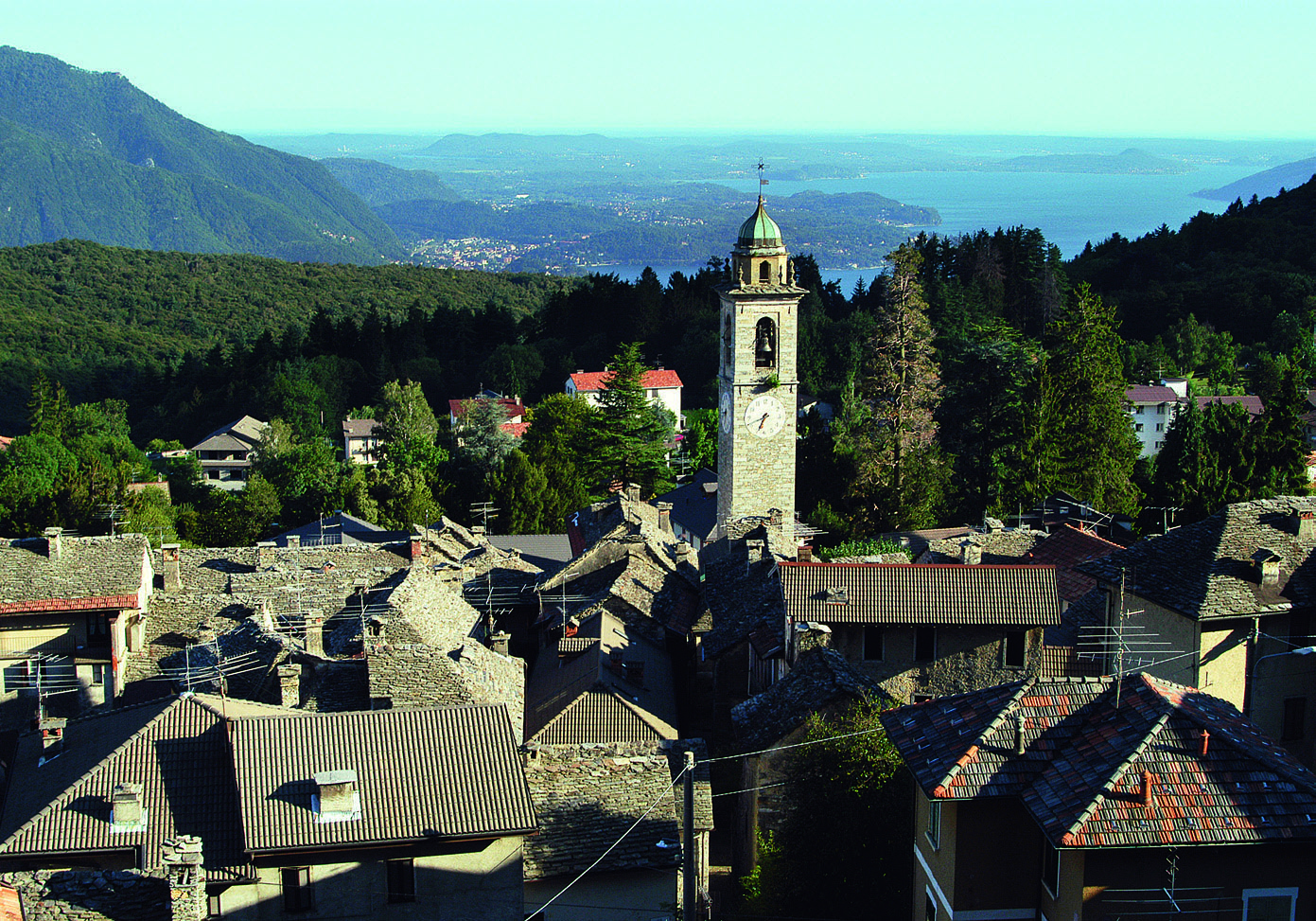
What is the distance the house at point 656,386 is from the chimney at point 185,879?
201 feet

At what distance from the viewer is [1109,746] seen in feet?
47.9

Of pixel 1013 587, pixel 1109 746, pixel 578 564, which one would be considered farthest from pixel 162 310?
pixel 1109 746

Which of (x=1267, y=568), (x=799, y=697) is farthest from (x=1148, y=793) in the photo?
(x=1267, y=568)

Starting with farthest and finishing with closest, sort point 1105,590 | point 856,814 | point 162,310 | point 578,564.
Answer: point 162,310, point 578,564, point 1105,590, point 856,814

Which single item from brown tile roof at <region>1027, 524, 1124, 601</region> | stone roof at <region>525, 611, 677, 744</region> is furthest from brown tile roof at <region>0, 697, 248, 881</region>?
brown tile roof at <region>1027, 524, 1124, 601</region>

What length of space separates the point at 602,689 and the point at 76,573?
13505 millimetres

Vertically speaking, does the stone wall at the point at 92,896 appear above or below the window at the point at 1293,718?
above

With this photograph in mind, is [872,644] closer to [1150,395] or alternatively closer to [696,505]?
[696,505]

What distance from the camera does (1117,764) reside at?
14172 millimetres

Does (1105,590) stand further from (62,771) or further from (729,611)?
(62,771)

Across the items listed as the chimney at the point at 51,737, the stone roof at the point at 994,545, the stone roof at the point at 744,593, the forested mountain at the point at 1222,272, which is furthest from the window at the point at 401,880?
the forested mountain at the point at 1222,272

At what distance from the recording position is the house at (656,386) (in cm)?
8006

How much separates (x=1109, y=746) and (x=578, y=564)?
21737 mm

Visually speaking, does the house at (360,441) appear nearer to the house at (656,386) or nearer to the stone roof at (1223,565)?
the house at (656,386)
